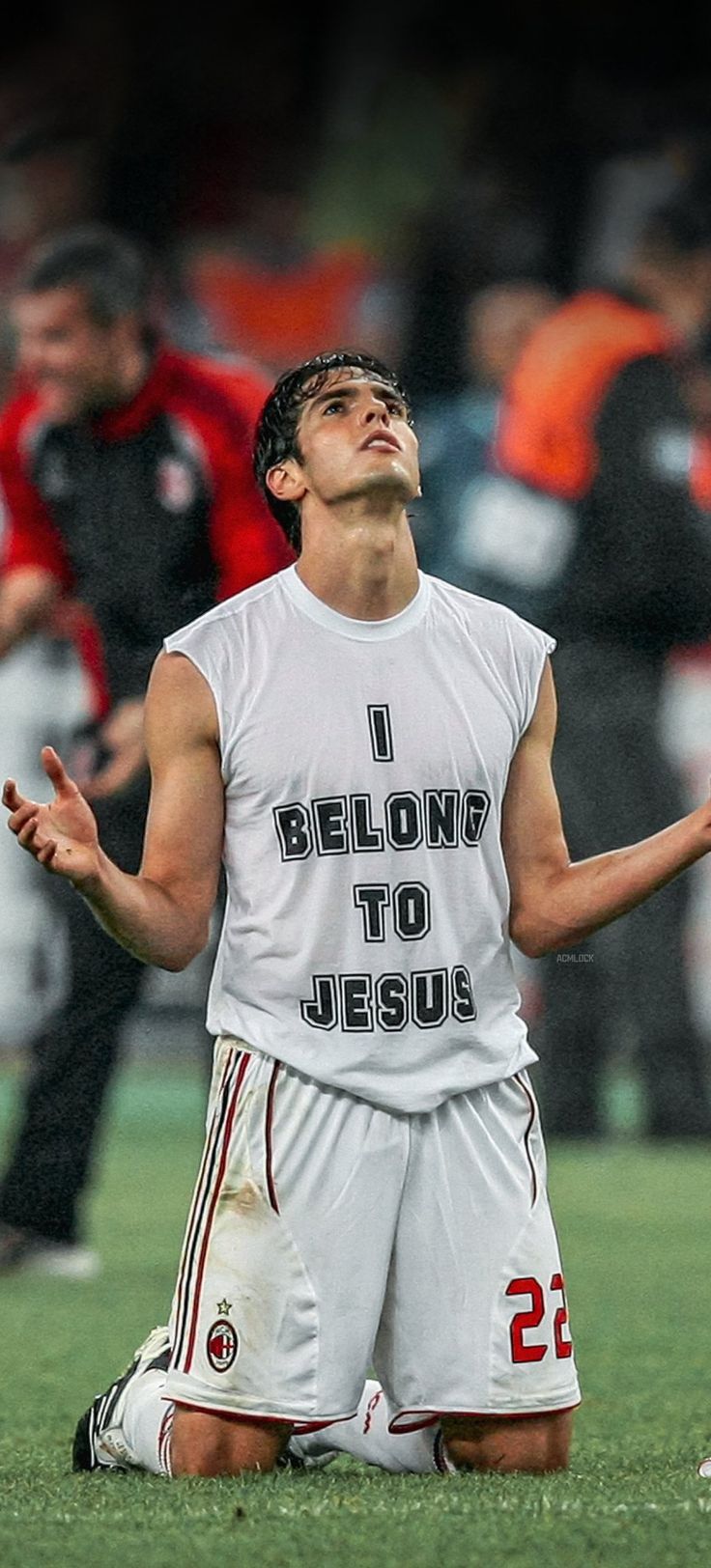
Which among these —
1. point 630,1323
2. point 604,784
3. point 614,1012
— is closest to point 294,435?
point 630,1323

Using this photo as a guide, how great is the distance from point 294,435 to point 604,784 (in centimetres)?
411

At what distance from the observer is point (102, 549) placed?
211 inches

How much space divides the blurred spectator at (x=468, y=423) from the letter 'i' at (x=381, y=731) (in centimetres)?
424

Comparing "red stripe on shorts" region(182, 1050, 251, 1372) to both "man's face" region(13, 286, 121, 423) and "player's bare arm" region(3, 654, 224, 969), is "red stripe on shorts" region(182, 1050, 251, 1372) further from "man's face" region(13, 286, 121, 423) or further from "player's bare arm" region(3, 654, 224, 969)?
"man's face" region(13, 286, 121, 423)

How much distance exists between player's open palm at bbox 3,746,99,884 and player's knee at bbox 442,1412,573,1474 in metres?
0.80

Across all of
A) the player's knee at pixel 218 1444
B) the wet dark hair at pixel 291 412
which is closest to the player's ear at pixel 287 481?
the wet dark hair at pixel 291 412

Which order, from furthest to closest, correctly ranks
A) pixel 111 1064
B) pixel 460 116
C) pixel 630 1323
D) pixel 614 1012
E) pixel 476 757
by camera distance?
pixel 460 116
pixel 614 1012
pixel 111 1064
pixel 630 1323
pixel 476 757

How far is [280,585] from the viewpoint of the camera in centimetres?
329

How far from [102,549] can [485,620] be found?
2180 millimetres

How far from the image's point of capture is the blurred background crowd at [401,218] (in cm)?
770

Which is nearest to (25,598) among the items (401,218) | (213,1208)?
(213,1208)

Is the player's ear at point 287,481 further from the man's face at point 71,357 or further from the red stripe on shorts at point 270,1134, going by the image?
the man's face at point 71,357

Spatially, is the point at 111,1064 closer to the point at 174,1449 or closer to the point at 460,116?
the point at 174,1449

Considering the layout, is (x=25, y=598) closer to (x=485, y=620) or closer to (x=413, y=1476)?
(x=485, y=620)
